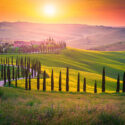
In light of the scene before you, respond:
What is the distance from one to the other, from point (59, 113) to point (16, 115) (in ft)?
9.08

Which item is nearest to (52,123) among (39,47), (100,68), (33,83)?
(33,83)

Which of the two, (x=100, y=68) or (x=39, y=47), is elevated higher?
(x=39, y=47)

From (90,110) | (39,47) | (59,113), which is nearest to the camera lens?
(59,113)

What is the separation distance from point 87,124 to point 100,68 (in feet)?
421

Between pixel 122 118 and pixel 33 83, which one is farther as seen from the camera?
pixel 33 83

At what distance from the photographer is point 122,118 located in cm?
1021

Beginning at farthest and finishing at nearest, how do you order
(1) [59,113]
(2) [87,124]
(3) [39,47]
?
(3) [39,47] → (1) [59,113] → (2) [87,124]

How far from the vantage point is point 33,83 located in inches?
2248

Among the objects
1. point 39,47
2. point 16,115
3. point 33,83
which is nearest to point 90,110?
point 16,115

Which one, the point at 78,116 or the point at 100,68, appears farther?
the point at 100,68

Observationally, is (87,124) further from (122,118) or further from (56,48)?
(56,48)

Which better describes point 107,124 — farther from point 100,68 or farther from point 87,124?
point 100,68

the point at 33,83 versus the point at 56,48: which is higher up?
the point at 56,48

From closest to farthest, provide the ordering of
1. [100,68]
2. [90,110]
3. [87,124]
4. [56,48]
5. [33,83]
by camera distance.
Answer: [87,124] → [90,110] → [33,83] → [100,68] → [56,48]
